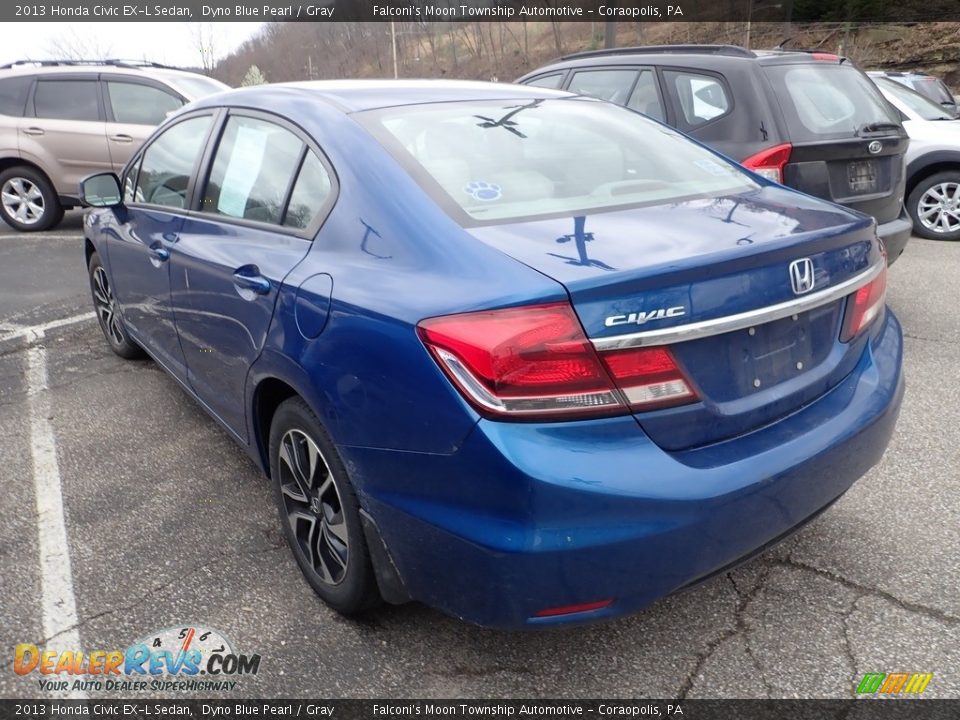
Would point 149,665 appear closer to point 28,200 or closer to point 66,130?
point 66,130

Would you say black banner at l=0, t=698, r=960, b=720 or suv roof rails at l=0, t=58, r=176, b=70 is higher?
suv roof rails at l=0, t=58, r=176, b=70

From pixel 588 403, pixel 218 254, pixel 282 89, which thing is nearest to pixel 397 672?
pixel 588 403

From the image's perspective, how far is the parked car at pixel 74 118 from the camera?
8.68 metres

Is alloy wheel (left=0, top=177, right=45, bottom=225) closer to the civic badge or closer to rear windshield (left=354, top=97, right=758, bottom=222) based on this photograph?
Result: rear windshield (left=354, top=97, right=758, bottom=222)

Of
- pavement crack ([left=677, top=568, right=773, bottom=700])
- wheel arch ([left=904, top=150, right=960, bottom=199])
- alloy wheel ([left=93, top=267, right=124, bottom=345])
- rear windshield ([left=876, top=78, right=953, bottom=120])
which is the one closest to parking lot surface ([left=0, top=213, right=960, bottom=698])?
pavement crack ([left=677, top=568, right=773, bottom=700])

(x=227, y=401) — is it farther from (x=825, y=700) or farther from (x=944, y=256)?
(x=944, y=256)

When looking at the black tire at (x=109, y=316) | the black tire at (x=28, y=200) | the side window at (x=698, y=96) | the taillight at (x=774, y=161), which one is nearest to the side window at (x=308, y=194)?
the black tire at (x=109, y=316)

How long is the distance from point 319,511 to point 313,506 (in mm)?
38

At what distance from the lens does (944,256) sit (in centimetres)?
704

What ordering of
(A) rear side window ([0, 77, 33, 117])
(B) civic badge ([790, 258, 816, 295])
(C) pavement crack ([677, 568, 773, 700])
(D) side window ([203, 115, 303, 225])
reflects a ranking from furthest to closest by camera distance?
(A) rear side window ([0, 77, 33, 117]) < (D) side window ([203, 115, 303, 225]) < (C) pavement crack ([677, 568, 773, 700]) < (B) civic badge ([790, 258, 816, 295])

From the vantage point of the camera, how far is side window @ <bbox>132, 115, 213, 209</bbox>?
3.36 meters

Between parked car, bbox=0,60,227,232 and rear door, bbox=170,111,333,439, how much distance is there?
640cm

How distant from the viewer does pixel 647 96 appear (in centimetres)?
547

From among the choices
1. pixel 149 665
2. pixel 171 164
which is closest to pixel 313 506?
pixel 149 665
